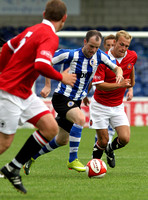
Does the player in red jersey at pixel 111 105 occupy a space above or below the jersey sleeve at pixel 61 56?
below

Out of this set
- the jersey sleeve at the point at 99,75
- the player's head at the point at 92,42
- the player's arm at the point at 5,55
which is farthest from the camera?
the jersey sleeve at the point at 99,75

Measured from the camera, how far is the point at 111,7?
20.6 meters

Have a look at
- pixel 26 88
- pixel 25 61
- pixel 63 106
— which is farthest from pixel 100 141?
pixel 25 61

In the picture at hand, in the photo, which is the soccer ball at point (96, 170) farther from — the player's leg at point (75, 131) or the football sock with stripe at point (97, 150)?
A: the football sock with stripe at point (97, 150)

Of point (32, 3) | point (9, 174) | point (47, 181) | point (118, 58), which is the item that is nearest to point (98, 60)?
point (118, 58)

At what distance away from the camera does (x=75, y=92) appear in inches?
295

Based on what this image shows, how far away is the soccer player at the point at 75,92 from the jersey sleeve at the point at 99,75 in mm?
86

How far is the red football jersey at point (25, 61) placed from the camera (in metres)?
5.23

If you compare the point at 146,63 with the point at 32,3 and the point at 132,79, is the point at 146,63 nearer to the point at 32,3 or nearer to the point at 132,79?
the point at 32,3

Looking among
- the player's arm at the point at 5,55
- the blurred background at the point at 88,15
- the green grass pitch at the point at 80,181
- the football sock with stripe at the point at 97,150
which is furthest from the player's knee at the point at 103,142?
the blurred background at the point at 88,15

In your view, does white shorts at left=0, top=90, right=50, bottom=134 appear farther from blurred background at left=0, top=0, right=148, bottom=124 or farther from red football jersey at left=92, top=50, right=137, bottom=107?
blurred background at left=0, top=0, right=148, bottom=124

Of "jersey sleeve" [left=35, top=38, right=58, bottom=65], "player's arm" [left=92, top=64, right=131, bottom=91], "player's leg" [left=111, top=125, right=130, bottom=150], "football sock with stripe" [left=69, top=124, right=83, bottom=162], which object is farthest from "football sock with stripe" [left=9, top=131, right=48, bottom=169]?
"player's leg" [left=111, top=125, right=130, bottom=150]

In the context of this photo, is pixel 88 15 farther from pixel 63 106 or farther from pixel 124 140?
pixel 63 106

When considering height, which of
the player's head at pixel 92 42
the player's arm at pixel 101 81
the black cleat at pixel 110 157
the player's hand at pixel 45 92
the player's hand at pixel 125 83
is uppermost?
the player's head at pixel 92 42
